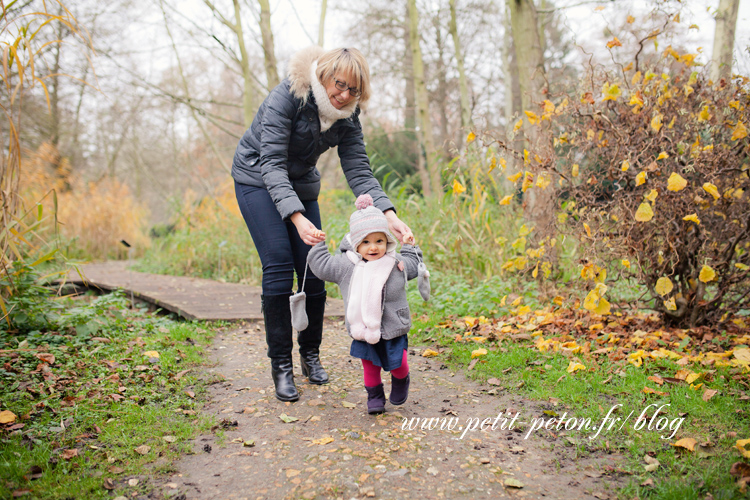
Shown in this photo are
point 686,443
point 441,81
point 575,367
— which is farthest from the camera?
point 441,81

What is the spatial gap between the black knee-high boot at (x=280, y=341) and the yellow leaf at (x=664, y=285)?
2329mm

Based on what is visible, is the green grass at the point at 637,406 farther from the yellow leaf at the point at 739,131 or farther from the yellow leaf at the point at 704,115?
the yellow leaf at the point at 704,115

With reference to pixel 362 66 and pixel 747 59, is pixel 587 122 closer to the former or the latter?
pixel 747 59

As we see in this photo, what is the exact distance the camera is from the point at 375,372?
7.94 ft

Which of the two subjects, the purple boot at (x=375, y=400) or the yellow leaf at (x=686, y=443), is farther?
the purple boot at (x=375, y=400)

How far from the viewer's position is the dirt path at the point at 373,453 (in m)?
1.80

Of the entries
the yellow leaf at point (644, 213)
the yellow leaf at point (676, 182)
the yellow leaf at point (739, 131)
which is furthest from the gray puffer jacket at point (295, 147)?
the yellow leaf at point (739, 131)

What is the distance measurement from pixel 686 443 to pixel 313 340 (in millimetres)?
1891

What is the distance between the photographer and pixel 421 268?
244 centimetres

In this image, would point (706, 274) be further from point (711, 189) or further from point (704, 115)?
point (704, 115)

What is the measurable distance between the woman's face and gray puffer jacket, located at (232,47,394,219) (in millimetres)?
114

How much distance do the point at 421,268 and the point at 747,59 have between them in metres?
2.90

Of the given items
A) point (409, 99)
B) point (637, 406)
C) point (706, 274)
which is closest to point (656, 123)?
point (706, 274)

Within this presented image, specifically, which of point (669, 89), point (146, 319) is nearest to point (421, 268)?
point (669, 89)
